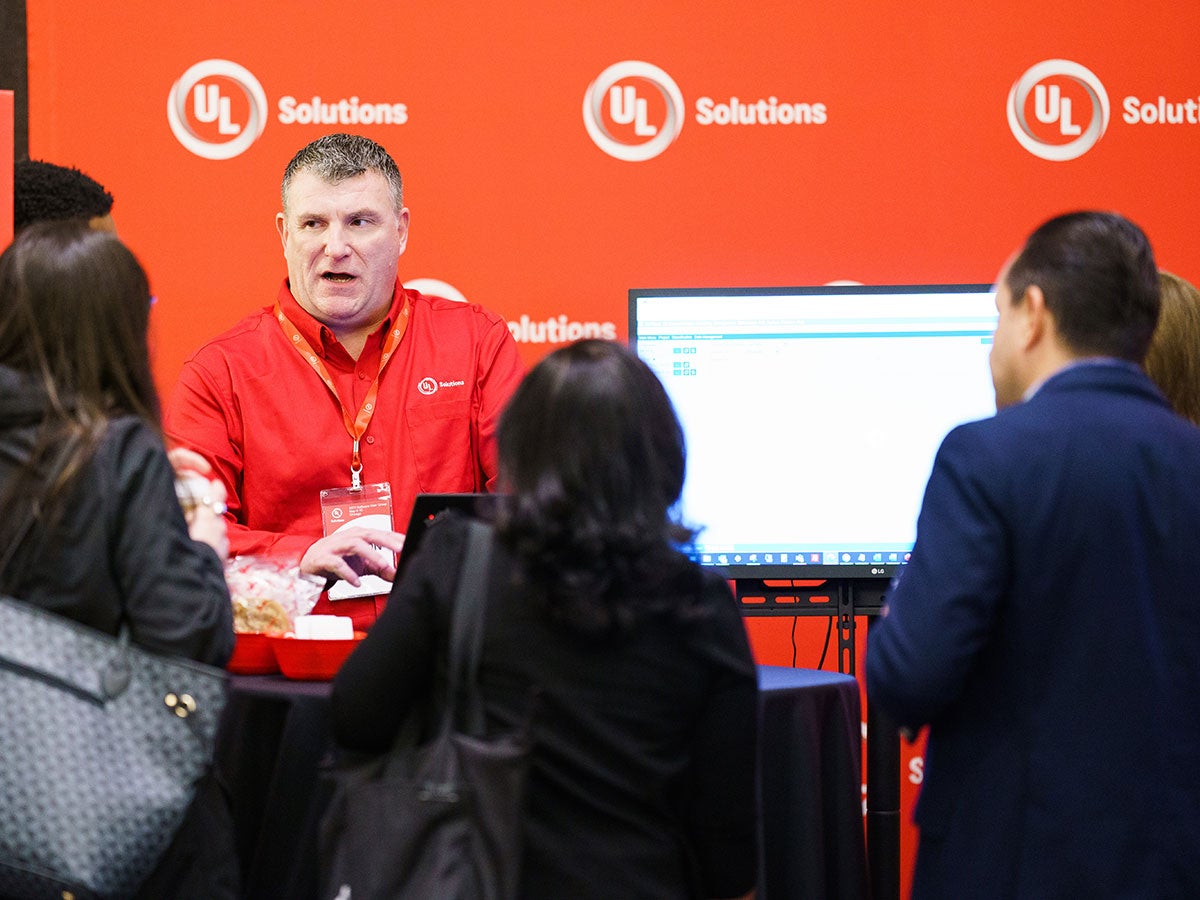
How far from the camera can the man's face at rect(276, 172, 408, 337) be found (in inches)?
128

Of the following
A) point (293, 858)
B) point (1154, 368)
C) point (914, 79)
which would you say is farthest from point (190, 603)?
point (914, 79)

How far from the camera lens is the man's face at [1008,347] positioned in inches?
72.5

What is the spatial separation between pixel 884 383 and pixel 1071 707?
1.61 m

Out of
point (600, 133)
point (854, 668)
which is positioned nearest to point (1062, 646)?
point (854, 668)

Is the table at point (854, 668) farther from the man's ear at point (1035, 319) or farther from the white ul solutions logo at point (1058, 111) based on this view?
the white ul solutions logo at point (1058, 111)

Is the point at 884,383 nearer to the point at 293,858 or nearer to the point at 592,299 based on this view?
the point at 592,299

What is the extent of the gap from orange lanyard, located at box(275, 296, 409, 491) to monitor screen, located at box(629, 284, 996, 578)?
1.90 ft

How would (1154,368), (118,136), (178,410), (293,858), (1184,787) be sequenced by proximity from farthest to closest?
(118,136), (178,410), (1154,368), (293,858), (1184,787)

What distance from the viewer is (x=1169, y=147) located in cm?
402

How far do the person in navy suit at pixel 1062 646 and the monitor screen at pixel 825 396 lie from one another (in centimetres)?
146

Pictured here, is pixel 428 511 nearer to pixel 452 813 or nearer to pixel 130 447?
pixel 130 447

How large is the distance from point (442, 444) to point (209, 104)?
1380 mm

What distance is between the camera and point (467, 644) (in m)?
1.55

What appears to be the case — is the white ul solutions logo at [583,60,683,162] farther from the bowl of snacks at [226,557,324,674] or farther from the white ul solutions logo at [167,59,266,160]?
the bowl of snacks at [226,557,324,674]
